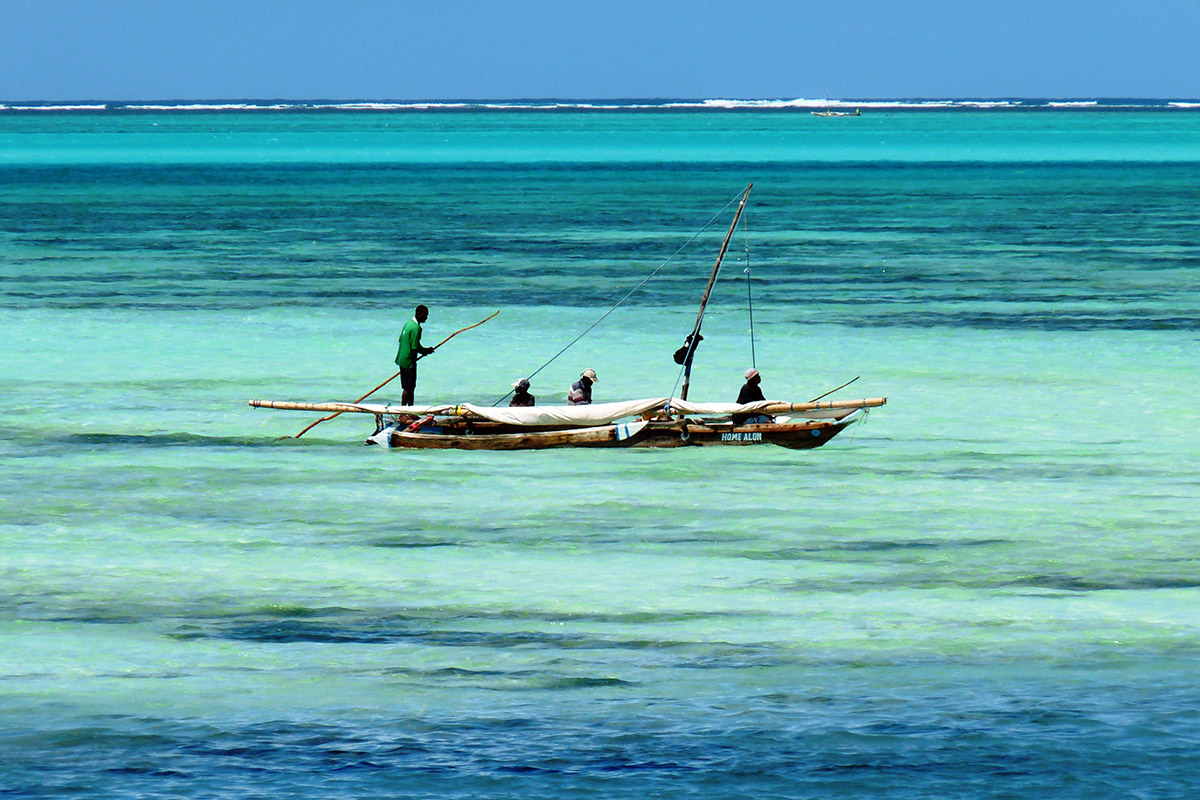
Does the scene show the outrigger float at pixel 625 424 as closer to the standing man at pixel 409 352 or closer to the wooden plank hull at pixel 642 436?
the wooden plank hull at pixel 642 436

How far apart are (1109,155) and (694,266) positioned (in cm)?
9371

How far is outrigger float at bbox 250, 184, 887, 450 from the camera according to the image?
73.0 feet

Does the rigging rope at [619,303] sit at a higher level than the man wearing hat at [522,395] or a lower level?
higher

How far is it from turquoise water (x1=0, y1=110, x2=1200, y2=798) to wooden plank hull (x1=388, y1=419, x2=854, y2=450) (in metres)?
0.23

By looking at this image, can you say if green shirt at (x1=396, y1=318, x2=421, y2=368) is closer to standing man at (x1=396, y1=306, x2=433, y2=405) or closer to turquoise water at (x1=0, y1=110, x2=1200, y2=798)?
standing man at (x1=396, y1=306, x2=433, y2=405)

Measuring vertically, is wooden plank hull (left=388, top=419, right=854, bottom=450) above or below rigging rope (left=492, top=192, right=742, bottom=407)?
below

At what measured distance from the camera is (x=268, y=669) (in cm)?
1380

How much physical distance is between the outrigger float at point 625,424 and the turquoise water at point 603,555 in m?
0.27

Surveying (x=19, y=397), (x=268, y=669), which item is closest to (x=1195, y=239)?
(x=19, y=397)

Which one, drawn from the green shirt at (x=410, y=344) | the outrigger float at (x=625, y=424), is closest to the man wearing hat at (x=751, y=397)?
the outrigger float at (x=625, y=424)

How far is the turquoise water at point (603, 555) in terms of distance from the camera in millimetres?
12148

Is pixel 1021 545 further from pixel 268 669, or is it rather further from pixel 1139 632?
pixel 268 669

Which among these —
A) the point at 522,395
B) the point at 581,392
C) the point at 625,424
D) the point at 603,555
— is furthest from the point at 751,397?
the point at 603,555

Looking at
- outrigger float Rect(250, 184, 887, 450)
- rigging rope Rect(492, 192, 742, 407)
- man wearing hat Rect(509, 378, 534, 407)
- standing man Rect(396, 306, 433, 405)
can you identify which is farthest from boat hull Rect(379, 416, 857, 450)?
rigging rope Rect(492, 192, 742, 407)
